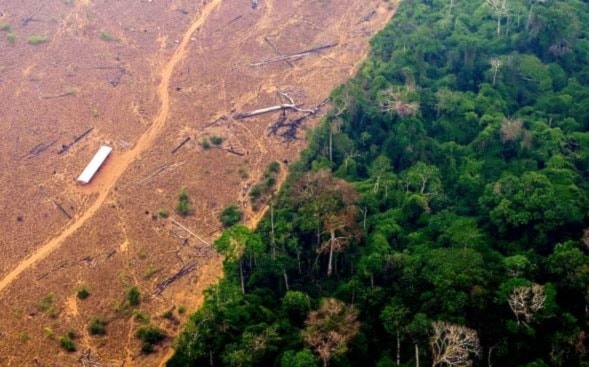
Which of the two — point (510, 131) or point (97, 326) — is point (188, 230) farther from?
point (510, 131)

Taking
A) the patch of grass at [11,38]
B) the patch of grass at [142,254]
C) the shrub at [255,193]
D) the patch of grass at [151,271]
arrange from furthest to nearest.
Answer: the patch of grass at [11,38] < the shrub at [255,193] < the patch of grass at [142,254] < the patch of grass at [151,271]

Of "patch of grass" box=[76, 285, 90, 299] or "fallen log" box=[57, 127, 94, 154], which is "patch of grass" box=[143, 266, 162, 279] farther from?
"fallen log" box=[57, 127, 94, 154]

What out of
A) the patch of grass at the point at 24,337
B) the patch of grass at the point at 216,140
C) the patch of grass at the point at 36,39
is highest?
the patch of grass at the point at 36,39

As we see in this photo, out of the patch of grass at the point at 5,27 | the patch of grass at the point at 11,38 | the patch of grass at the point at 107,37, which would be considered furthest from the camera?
the patch of grass at the point at 5,27

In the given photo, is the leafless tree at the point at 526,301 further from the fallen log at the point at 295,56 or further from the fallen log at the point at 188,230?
the fallen log at the point at 295,56

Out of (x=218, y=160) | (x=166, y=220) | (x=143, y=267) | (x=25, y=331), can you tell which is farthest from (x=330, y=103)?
(x=25, y=331)

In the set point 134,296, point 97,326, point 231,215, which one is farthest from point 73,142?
point 97,326

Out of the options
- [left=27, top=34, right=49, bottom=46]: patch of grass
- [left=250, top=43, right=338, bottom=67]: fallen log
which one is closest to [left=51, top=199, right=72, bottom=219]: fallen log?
[left=27, top=34, right=49, bottom=46]: patch of grass

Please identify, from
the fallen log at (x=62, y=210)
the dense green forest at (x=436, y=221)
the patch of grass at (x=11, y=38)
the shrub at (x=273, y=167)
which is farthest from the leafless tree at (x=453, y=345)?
the patch of grass at (x=11, y=38)
